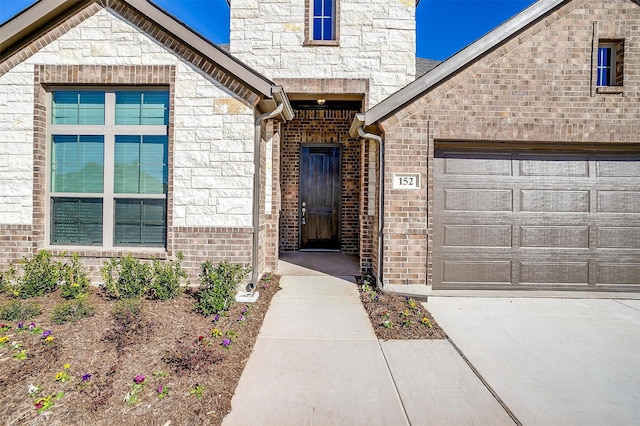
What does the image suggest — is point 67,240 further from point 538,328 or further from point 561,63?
point 561,63

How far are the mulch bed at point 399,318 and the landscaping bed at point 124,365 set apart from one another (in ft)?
5.11

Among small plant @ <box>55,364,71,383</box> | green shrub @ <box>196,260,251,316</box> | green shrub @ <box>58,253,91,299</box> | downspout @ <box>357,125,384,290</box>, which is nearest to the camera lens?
small plant @ <box>55,364,71,383</box>

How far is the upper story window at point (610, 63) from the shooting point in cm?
539

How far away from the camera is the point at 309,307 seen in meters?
4.89

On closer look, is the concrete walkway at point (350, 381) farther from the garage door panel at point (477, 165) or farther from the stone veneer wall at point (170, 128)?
the garage door panel at point (477, 165)

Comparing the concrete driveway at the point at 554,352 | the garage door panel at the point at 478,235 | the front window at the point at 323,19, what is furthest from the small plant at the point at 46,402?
the front window at the point at 323,19

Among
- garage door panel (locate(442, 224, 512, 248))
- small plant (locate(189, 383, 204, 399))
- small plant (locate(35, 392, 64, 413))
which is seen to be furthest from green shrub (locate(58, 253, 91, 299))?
garage door panel (locate(442, 224, 512, 248))

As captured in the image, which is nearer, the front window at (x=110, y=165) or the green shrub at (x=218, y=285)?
the green shrub at (x=218, y=285)

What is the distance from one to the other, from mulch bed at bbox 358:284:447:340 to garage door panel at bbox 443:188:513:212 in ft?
5.86

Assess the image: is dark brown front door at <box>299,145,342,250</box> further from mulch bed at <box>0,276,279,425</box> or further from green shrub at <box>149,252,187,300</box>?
mulch bed at <box>0,276,279,425</box>

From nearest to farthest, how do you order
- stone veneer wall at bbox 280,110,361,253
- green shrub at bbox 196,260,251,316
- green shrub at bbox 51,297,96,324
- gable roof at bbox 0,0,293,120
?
green shrub at bbox 51,297,96,324 → green shrub at bbox 196,260,251,316 → gable roof at bbox 0,0,293,120 → stone veneer wall at bbox 280,110,361,253

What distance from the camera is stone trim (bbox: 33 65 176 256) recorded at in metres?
5.22

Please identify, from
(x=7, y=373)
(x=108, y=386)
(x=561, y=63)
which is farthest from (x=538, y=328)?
(x=7, y=373)

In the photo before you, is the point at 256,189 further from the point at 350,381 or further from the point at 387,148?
the point at 350,381
